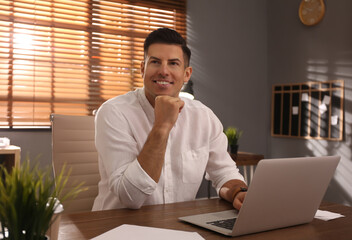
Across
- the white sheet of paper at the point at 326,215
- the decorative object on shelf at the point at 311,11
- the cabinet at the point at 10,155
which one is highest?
the decorative object on shelf at the point at 311,11

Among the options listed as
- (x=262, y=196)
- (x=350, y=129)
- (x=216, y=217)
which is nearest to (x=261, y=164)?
(x=262, y=196)

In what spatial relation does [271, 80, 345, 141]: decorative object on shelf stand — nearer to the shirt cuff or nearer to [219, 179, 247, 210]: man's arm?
[219, 179, 247, 210]: man's arm

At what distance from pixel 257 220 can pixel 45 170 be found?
512mm

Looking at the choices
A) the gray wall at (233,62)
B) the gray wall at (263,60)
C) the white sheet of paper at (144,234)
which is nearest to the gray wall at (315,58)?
the gray wall at (263,60)

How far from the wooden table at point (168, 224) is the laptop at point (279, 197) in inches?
1.0

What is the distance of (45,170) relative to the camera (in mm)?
534

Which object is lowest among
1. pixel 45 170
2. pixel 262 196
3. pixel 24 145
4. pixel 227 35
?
pixel 24 145

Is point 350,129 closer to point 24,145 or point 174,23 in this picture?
point 174,23

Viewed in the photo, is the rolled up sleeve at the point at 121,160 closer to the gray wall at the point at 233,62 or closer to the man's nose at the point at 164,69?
the man's nose at the point at 164,69

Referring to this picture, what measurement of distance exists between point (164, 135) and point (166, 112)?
0.10 m

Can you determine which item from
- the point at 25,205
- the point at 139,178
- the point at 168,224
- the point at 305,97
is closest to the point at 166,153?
the point at 139,178

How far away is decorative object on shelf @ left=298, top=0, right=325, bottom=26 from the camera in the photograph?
366 centimetres

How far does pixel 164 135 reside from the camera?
1.29 meters

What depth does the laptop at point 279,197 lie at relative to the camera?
80cm
